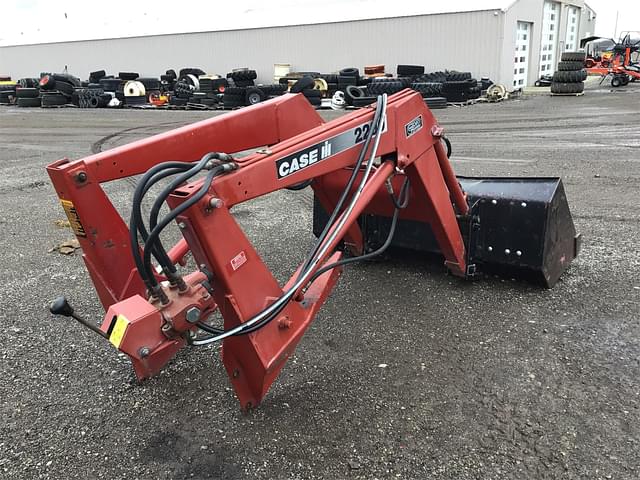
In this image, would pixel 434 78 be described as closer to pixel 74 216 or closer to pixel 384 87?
pixel 384 87

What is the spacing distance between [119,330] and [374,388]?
1.34m

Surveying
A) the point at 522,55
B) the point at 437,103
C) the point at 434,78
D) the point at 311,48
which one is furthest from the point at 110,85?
the point at 522,55

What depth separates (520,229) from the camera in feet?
12.2

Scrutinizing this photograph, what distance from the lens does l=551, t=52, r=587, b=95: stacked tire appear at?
65.3ft

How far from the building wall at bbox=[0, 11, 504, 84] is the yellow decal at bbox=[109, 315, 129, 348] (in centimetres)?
2068

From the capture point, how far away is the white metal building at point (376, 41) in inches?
818

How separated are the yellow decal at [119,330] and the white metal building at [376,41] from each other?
20.7 meters

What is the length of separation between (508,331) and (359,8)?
2409 centimetres

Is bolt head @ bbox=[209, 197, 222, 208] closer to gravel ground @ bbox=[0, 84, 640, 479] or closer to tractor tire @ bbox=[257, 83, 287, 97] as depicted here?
gravel ground @ bbox=[0, 84, 640, 479]

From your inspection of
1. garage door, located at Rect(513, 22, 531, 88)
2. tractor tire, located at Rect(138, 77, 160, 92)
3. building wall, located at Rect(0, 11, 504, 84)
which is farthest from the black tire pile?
garage door, located at Rect(513, 22, 531, 88)

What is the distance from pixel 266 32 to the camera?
26.5 meters

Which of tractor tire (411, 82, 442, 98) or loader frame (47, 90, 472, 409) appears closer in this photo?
loader frame (47, 90, 472, 409)

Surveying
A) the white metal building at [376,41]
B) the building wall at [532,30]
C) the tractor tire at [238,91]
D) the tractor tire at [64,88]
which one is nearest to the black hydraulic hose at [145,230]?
the tractor tire at [238,91]

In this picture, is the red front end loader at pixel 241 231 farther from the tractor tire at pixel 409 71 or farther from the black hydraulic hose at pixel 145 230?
the tractor tire at pixel 409 71
